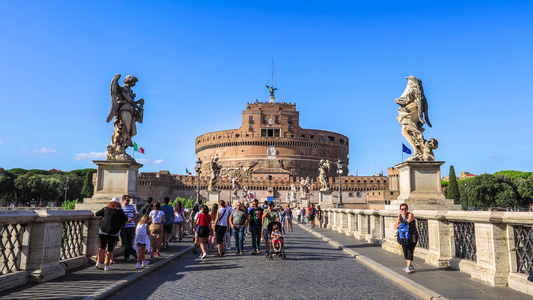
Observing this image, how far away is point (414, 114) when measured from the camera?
10023mm

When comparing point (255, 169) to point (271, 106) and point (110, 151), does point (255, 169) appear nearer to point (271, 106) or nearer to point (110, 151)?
point (271, 106)

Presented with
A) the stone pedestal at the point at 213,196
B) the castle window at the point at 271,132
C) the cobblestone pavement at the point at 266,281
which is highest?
the castle window at the point at 271,132

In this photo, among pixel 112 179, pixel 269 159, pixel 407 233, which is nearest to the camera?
pixel 407 233

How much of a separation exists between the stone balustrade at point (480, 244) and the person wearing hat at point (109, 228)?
20.0 ft

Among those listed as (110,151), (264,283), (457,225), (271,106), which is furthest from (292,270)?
(271,106)

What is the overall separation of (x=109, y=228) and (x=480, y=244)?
21.0 ft

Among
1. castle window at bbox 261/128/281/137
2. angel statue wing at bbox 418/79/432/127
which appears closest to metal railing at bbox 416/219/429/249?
angel statue wing at bbox 418/79/432/127

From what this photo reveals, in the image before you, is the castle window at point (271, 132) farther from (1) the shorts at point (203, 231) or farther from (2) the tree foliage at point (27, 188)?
Result: (1) the shorts at point (203, 231)

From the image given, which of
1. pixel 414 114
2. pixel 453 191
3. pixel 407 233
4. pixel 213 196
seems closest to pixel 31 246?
pixel 407 233

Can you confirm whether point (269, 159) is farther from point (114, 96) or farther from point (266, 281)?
point (266, 281)

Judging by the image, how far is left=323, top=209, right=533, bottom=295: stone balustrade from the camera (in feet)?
17.9

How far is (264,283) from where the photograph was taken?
6680mm

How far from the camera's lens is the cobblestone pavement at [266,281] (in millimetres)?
5824

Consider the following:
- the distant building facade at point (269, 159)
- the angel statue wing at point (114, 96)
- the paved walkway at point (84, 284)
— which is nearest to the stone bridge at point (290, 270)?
the paved walkway at point (84, 284)
